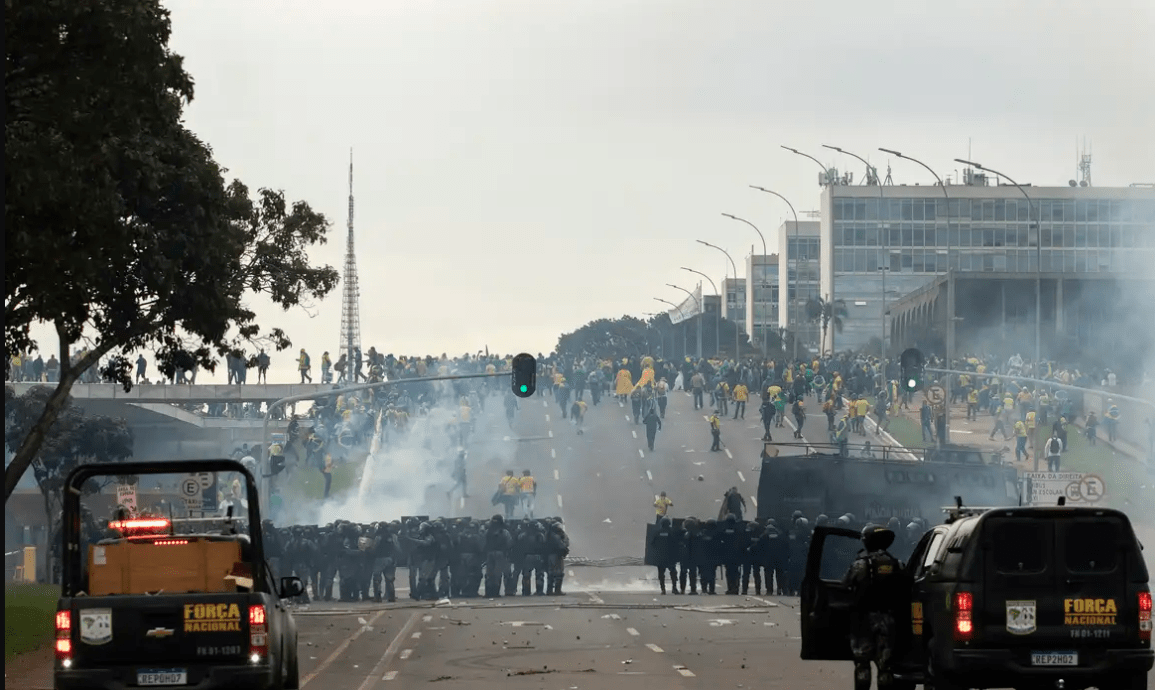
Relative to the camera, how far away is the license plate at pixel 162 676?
16.4 m

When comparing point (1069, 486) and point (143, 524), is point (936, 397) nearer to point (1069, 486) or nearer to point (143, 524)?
point (1069, 486)

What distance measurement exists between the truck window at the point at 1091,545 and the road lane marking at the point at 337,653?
8804 mm

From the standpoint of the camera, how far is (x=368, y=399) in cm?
8456

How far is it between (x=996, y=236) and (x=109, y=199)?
168m

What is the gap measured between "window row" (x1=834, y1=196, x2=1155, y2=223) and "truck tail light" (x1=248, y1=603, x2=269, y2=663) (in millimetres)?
169324

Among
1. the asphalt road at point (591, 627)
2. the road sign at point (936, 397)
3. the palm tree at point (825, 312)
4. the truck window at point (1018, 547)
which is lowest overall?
the asphalt road at point (591, 627)

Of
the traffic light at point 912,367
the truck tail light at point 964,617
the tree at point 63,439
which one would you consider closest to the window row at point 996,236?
the tree at point 63,439

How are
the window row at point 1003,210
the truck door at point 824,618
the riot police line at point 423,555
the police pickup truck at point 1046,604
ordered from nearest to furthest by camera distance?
the police pickup truck at point 1046,604 → the truck door at point 824,618 → the riot police line at point 423,555 → the window row at point 1003,210

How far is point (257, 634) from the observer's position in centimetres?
1653

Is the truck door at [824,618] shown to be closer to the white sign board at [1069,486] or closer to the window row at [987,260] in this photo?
the white sign board at [1069,486]

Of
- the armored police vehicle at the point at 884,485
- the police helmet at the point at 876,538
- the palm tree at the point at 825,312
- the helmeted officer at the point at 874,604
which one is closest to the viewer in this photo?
the police helmet at the point at 876,538

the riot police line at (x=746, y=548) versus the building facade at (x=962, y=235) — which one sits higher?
the building facade at (x=962, y=235)

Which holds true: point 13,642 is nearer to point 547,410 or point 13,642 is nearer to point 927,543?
point 927,543

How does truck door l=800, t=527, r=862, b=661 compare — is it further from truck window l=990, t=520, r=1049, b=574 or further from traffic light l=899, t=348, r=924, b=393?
traffic light l=899, t=348, r=924, b=393
